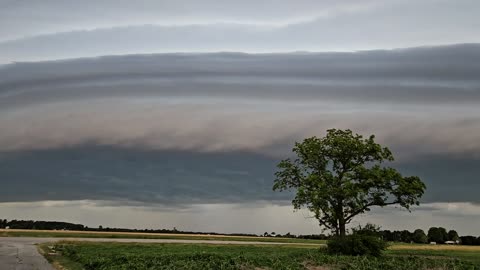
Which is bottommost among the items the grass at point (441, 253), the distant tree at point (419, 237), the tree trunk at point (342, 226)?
the grass at point (441, 253)

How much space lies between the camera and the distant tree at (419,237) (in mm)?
178125

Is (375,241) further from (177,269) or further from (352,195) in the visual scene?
(177,269)

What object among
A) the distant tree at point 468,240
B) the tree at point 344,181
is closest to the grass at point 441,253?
the tree at point 344,181

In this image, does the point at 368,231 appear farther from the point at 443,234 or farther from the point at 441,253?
the point at 443,234

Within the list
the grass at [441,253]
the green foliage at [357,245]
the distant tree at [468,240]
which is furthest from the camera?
the distant tree at [468,240]

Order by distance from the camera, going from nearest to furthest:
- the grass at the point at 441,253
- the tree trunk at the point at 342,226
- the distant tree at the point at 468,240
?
the tree trunk at the point at 342,226 → the grass at the point at 441,253 → the distant tree at the point at 468,240

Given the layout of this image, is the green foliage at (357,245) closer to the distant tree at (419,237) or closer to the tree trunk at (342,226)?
the tree trunk at (342,226)

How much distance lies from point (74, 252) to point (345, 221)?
108 ft

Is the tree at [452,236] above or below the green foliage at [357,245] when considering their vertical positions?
above

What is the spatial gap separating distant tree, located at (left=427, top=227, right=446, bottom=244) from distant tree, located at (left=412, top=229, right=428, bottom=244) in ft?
14.8

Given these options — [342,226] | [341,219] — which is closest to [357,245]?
[342,226]

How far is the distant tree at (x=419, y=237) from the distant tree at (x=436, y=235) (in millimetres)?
4519

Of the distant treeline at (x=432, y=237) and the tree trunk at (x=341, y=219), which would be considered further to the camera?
the distant treeline at (x=432, y=237)

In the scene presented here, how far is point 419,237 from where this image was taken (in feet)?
586
